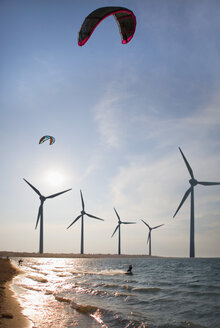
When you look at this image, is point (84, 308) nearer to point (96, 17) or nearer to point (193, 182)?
point (96, 17)

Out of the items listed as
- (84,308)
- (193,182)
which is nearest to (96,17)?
(84,308)

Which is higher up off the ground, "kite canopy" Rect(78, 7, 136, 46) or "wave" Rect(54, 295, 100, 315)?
"kite canopy" Rect(78, 7, 136, 46)

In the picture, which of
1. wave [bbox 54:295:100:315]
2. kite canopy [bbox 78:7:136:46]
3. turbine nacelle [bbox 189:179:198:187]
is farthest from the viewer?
turbine nacelle [bbox 189:179:198:187]

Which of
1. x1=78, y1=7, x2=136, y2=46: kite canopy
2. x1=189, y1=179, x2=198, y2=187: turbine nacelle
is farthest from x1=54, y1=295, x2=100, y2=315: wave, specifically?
x1=189, y1=179, x2=198, y2=187: turbine nacelle

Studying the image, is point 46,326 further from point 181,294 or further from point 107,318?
point 181,294

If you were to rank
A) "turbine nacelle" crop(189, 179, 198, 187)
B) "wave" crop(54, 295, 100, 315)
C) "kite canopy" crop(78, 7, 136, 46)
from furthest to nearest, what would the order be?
"turbine nacelle" crop(189, 179, 198, 187) < "wave" crop(54, 295, 100, 315) < "kite canopy" crop(78, 7, 136, 46)

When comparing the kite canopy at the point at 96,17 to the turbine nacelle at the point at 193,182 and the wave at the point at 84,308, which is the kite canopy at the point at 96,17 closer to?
the wave at the point at 84,308

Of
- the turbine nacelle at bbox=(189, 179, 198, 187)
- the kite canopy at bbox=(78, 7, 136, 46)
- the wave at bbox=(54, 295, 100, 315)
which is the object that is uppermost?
the turbine nacelle at bbox=(189, 179, 198, 187)

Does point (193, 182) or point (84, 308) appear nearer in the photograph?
point (84, 308)

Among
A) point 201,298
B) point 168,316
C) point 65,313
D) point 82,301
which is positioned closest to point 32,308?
point 65,313

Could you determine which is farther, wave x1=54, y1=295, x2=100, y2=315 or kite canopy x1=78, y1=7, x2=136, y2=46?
wave x1=54, y1=295, x2=100, y2=315

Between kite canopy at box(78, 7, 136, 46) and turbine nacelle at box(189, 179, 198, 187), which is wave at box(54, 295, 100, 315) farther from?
turbine nacelle at box(189, 179, 198, 187)

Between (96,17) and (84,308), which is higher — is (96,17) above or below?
above
